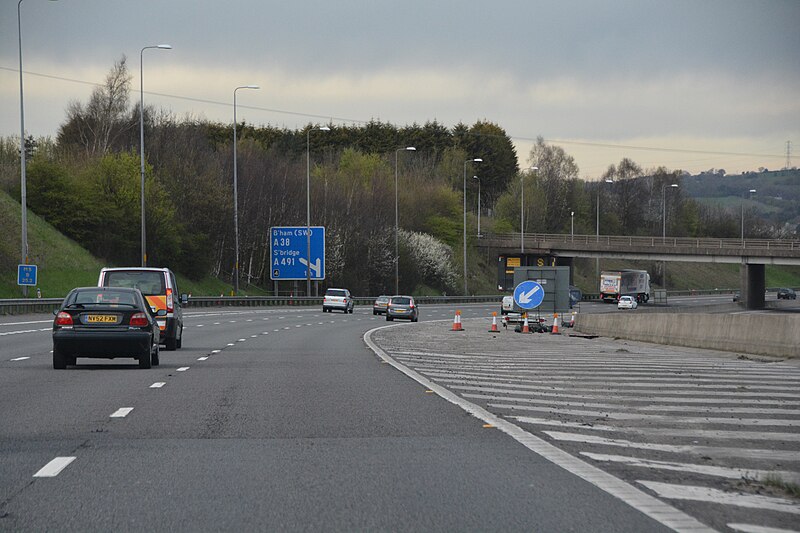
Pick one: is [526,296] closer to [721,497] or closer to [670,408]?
[670,408]

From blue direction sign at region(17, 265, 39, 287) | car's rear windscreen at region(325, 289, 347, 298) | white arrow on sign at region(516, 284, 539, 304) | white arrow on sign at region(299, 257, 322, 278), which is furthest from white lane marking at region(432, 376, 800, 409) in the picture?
white arrow on sign at region(299, 257, 322, 278)

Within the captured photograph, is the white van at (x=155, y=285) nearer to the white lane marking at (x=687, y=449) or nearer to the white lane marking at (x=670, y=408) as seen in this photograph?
the white lane marking at (x=670, y=408)

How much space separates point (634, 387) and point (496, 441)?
664 centimetres

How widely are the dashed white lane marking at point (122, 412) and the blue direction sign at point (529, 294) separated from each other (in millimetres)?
25957

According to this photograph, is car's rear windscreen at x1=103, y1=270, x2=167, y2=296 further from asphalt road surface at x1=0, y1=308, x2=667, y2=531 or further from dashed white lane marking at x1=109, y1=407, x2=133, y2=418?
dashed white lane marking at x1=109, y1=407, x2=133, y2=418

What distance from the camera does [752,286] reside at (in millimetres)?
97375

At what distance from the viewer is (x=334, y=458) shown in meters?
10.1

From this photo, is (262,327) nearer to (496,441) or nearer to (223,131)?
(496,441)

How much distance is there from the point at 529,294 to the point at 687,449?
2892 cm

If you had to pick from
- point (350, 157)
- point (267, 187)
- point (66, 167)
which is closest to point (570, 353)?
point (66, 167)

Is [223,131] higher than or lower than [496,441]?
higher

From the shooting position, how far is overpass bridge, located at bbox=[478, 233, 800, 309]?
3546 inches

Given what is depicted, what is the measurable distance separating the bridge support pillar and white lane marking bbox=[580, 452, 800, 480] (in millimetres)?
89694

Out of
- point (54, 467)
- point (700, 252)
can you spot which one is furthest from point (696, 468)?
point (700, 252)
